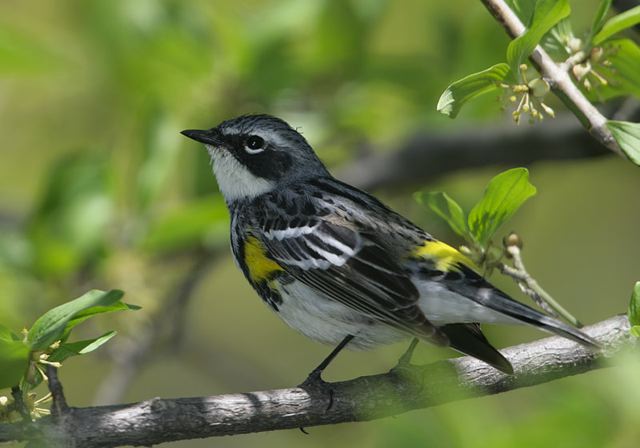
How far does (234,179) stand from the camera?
4613 millimetres

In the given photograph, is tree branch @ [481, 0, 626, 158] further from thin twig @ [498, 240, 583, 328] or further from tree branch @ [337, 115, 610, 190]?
tree branch @ [337, 115, 610, 190]

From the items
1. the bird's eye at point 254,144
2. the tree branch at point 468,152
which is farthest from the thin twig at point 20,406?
the tree branch at point 468,152

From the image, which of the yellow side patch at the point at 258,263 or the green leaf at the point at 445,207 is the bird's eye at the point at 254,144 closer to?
the yellow side patch at the point at 258,263

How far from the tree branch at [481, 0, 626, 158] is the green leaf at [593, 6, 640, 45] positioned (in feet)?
0.44

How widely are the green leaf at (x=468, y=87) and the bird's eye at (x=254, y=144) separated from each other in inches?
82.7

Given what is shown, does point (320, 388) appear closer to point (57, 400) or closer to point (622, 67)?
point (57, 400)

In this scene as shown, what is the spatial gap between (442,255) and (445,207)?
33.1 inches

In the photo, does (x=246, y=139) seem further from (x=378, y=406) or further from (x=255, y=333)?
(x=255, y=333)

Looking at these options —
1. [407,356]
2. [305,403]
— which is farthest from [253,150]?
[305,403]

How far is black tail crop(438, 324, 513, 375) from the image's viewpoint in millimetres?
3105

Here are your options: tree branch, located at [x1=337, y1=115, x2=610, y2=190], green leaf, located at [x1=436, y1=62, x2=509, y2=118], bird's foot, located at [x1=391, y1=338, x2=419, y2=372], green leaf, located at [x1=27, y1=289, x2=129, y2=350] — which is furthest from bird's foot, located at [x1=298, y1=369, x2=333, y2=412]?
tree branch, located at [x1=337, y1=115, x2=610, y2=190]

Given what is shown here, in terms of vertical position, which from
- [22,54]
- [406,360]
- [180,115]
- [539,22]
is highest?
[22,54]

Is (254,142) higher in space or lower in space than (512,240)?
higher

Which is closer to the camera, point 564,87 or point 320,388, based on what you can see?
point 564,87
